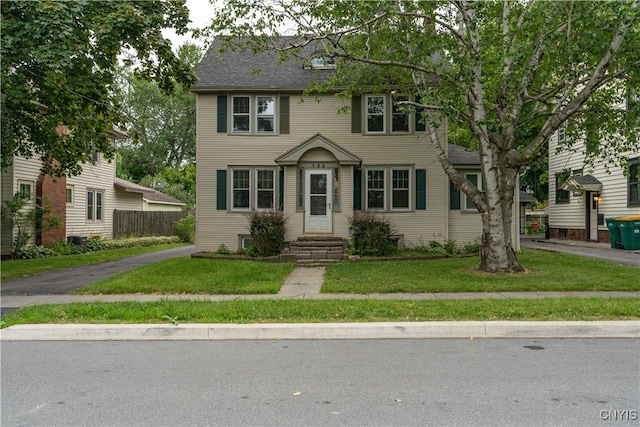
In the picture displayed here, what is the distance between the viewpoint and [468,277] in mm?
11258

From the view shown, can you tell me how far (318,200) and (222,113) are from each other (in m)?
4.74

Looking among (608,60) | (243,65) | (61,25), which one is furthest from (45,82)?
(608,60)

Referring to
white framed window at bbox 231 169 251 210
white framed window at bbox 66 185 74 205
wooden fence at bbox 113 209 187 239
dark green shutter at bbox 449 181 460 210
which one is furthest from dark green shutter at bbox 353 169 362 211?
wooden fence at bbox 113 209 187 239

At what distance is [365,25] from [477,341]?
761cm

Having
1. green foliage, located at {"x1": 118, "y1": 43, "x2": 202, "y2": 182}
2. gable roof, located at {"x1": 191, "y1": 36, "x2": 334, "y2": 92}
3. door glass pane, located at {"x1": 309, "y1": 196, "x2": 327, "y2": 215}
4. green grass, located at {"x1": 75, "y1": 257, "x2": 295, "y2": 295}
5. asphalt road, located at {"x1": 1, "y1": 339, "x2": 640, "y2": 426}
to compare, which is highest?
green foliage, located at {"x1": 118, "y1": 43, "x2": 202, "y2": 182}

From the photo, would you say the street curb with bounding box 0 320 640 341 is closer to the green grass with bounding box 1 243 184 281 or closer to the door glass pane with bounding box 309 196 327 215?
the green grass with bounding box 1 243 184 281

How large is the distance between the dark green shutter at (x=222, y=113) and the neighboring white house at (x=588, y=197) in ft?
41.0

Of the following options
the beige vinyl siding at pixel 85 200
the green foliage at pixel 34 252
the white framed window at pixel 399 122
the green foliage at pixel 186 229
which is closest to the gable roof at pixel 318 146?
the white framed window at pixel 399 122

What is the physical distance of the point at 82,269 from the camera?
47.8ft

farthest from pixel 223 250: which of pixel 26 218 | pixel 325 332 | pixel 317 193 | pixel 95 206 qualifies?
pixel 325 332

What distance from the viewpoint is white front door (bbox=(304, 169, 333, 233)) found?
16.7 meters

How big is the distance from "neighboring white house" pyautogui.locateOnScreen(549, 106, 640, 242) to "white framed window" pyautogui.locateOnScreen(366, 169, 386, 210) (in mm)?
6813

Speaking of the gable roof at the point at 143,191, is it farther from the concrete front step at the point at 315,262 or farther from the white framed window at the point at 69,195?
A: the concrete front step at the point at 315,262

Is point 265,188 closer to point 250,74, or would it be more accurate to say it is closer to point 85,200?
point 250,74
